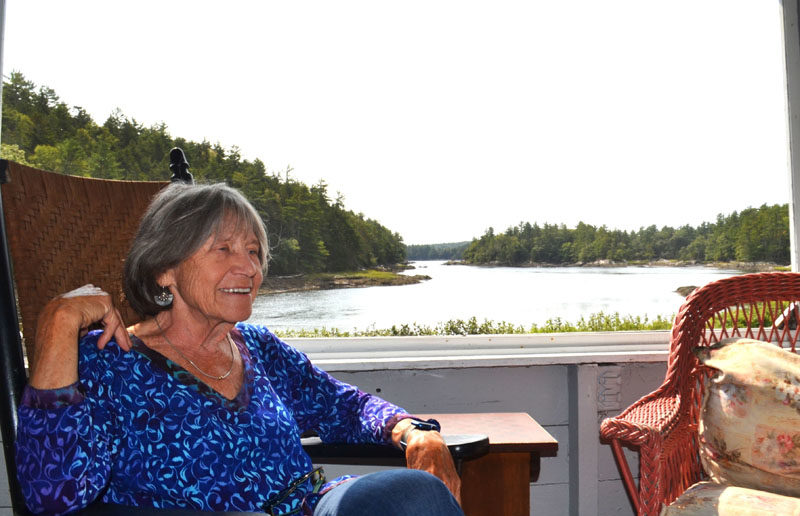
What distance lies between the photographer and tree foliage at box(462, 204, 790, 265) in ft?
7.73

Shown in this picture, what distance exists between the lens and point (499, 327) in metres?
2.29

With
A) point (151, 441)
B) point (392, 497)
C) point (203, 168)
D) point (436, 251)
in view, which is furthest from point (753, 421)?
point (203, 168)

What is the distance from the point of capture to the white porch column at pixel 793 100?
2.24 m

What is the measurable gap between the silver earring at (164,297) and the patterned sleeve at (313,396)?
217 millimetres

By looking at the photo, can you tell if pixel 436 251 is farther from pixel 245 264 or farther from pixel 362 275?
pixel 245 264

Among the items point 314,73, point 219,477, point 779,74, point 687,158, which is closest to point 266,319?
point 314,73

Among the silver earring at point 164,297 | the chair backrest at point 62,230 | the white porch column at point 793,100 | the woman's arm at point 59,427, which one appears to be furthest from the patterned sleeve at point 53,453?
the white porch column at point 793,100

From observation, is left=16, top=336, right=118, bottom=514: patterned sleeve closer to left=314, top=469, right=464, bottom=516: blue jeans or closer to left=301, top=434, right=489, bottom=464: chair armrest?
left=314, top=469, right=464, bottom=516: blue jeans

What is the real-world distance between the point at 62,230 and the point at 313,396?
723 millimetres

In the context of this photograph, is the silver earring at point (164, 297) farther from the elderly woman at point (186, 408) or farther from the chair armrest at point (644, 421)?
the chair armrest at point (644, 421)

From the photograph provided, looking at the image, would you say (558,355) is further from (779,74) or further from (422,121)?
(779,74)

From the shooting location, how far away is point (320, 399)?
1459 millimetres

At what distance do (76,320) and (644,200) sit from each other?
2.01 metres

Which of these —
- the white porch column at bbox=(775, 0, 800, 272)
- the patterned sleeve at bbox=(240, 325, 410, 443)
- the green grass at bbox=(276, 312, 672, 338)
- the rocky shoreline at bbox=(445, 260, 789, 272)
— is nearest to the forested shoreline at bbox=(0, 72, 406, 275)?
the green grass at bbox=(276, 312, 672, 338)
